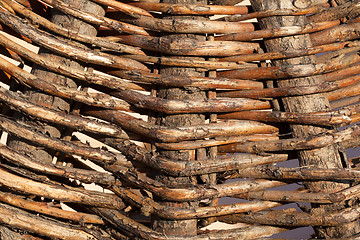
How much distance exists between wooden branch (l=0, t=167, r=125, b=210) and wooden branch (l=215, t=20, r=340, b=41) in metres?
0.32

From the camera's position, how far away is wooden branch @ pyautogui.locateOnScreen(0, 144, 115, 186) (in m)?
0.57

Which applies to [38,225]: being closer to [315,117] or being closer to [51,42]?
[51,42]

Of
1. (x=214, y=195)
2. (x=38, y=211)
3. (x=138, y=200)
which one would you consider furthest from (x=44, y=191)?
(x=214, y=195)

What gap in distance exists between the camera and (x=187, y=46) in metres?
0.59

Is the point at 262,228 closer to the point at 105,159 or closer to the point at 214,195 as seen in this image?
the point at 214,195

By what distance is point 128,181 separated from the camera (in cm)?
59

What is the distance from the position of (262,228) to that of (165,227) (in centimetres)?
16

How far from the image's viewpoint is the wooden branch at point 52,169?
0.57m

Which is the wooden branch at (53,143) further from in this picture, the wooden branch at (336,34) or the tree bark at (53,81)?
the wooden branch at (336,34)

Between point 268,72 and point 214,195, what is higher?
point 268,72

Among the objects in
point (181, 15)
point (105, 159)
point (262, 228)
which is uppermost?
point (181, 15)

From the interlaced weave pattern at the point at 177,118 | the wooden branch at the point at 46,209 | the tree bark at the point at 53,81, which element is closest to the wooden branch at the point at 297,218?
the interlaced weave pattern at the point at 177,118

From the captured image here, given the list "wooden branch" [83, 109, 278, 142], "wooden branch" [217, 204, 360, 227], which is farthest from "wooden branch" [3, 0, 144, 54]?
"wooden branch" [217, 204, 360, 227]

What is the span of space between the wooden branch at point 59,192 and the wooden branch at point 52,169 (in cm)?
2
